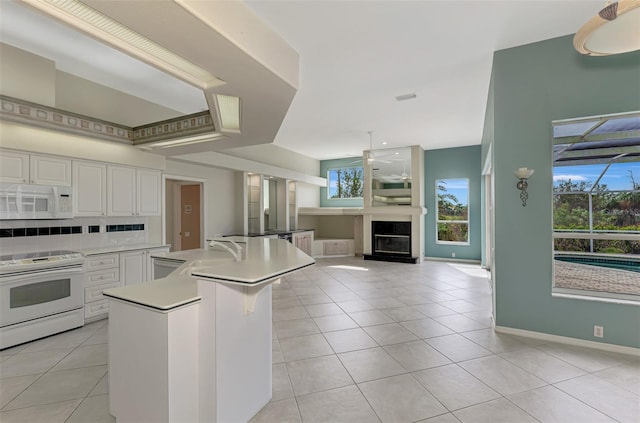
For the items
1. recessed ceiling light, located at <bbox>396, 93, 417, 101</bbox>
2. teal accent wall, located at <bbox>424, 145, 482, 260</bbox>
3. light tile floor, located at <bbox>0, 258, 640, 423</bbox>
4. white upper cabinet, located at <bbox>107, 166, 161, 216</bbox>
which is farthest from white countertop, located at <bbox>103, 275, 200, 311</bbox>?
teal accent wall, located at <bbox>424, 145, 482, 260</bbox>

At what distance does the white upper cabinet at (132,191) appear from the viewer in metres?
4.13

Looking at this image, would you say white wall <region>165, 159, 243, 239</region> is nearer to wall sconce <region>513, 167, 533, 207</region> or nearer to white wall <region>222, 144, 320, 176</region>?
white wall <region>222, 144, 320, 176</region>

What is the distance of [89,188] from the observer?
3869 mm

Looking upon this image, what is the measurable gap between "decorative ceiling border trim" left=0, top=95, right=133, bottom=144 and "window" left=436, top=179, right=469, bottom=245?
7.58m

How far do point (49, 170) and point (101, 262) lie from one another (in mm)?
1269

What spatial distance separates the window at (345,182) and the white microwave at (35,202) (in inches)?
289

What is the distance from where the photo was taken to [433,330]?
11.3 feet

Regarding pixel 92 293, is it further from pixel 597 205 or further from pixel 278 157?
pixel 597 205

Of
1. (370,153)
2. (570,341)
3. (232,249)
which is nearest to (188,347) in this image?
(232,249)

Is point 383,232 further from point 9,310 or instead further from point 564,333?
point 9,310

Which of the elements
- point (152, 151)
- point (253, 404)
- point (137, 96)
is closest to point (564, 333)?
point (253, 404)

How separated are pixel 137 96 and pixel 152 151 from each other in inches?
34.5

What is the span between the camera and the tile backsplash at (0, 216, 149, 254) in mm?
3357

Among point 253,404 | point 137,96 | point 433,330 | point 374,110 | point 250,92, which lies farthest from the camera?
point 374,110
